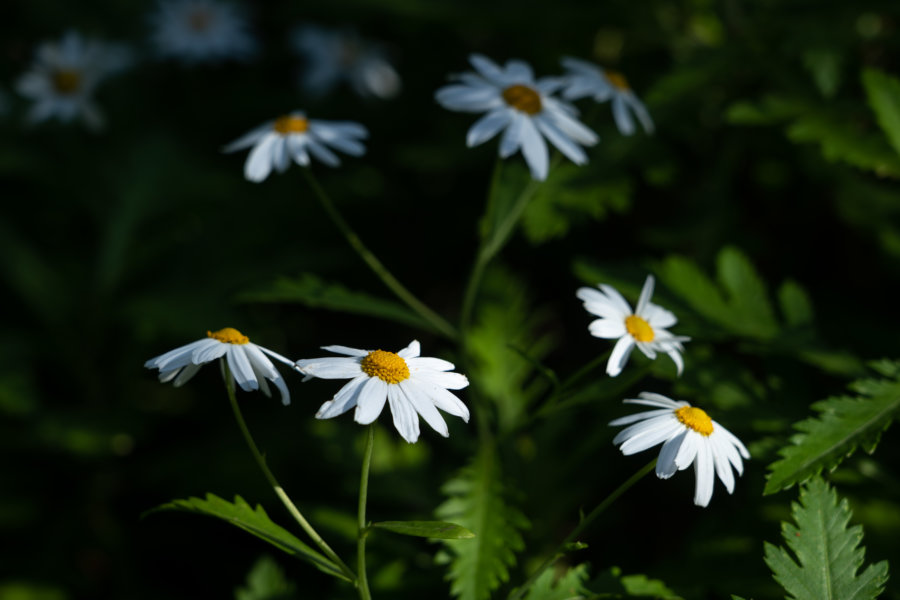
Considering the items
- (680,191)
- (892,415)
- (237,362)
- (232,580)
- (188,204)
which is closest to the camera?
(237,362)

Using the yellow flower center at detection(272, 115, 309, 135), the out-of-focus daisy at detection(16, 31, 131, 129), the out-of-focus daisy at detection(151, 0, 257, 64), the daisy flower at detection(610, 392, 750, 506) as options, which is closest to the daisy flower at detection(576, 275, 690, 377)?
the daisy flower at detection(610, 392, 750, 506)

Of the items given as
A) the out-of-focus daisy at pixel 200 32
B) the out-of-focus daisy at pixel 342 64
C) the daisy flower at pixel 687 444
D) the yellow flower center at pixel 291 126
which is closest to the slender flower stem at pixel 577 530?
the daisy flower at pixel 687 444

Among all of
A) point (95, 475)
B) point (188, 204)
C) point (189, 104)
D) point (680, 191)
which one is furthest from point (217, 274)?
point (680, 191)

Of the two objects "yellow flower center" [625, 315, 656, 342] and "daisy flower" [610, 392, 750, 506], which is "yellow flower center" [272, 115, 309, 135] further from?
"daisy flower" [610, 392, 750, 506]

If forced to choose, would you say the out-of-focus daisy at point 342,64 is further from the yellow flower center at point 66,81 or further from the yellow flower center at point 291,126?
the yellow flower center at point 291,126

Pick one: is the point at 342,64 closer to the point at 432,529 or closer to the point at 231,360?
the point at 231,360

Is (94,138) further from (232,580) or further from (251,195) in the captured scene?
(232,580)

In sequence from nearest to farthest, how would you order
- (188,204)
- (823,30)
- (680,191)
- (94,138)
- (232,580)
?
1. (823,30)
2. (232,580)
3. (680,191)
4. (188,204)
5. (94,138)

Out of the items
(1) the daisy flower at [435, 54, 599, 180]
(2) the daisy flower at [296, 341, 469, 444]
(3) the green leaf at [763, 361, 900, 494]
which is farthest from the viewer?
(1) the daisy flower at [435, 54, 599, 180]
